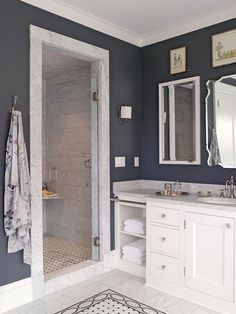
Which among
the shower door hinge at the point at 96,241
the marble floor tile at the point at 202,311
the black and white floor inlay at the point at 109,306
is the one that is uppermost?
the shower door hinge at the point at 96,241

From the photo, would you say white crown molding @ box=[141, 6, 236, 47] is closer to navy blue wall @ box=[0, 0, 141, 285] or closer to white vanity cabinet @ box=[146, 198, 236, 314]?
navy blue wall @ box=[0, 0, 141, 285]

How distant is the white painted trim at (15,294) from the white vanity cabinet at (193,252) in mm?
1099

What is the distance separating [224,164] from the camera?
2.95 metres

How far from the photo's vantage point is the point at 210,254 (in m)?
2.45

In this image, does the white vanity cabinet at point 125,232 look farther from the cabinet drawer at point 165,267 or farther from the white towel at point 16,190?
the white towel at point 16,190

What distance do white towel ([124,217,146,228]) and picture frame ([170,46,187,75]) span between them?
1.64 m

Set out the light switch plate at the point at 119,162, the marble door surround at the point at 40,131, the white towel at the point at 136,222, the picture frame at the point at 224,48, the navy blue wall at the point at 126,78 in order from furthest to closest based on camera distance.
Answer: the light switch plate at the point at 119,162, the white towel at the point at 136,222, the picture frame at the point at 224,48, the marble door surround at the point at 40,131, the navy blue wall at the point at 126,78

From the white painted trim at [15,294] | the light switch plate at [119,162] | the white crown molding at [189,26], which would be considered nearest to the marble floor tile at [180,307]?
the white painted trim at [15,294]

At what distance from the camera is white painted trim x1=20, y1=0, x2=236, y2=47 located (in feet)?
9.09

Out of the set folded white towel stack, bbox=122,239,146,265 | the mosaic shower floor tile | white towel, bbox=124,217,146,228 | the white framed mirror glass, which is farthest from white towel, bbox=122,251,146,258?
the white framed mirror glass

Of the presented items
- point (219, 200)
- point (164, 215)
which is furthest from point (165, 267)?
point (219, 200)

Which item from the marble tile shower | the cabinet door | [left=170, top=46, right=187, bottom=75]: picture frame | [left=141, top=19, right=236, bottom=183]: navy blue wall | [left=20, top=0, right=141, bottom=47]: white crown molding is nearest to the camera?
the cabinet door

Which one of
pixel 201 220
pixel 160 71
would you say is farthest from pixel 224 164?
pixel 160 71

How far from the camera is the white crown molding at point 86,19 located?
2711mm
